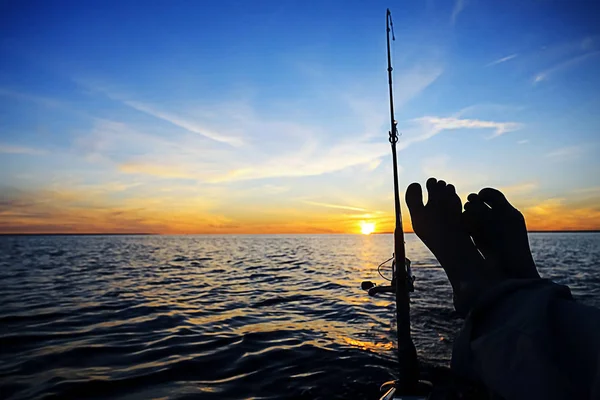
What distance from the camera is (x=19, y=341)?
15.6 ft

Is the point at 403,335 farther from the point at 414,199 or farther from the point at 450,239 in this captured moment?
the point at 414,199

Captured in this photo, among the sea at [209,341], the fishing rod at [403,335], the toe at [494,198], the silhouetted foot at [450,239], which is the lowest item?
the sea at [209,341]

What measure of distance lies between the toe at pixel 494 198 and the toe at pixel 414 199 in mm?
450

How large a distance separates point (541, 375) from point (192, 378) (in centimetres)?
341

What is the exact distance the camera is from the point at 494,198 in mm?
2793

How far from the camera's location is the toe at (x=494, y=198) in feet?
8.97

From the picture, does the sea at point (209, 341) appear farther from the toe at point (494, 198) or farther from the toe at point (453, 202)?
the toe at point (494, 198)

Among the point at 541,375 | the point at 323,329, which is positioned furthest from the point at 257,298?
the point at 541,375

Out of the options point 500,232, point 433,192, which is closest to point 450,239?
point 500,232

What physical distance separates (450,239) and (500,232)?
13.1 inches

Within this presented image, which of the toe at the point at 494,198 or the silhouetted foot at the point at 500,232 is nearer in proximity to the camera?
the silhouetted foot at the point at 500,232

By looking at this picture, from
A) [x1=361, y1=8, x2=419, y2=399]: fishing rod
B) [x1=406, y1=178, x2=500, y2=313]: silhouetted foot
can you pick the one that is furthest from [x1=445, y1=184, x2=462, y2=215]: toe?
[x1=361, y1=8, x2=419, y2=399]: fishing rod

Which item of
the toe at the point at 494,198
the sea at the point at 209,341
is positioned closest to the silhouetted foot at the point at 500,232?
the toe at the point at 494,198

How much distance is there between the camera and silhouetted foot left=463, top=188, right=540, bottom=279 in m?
2.17
